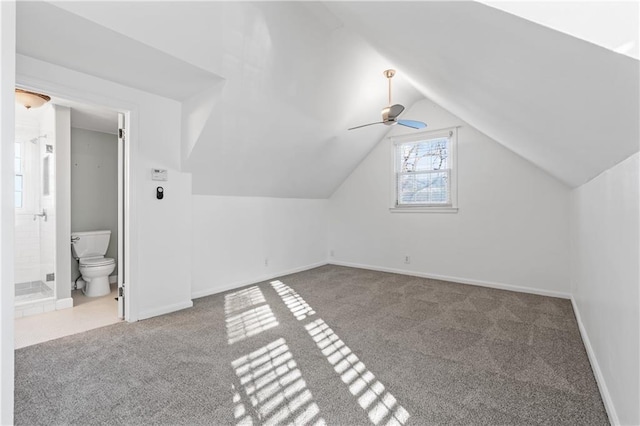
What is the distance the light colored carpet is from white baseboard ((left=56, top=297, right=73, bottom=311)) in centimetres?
107

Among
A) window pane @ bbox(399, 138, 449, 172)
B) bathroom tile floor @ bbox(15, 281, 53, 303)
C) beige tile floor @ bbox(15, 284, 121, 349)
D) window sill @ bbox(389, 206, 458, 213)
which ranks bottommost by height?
beige tile floor @ bbox(15, 284, 121, 349)

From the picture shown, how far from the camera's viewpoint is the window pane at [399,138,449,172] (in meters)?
4.78

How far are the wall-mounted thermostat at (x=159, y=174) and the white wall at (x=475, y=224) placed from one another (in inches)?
133

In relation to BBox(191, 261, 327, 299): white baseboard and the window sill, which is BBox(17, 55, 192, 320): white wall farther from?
the window sill

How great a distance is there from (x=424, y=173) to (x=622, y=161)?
11.5 feet

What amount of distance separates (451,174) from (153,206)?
13.4 feet

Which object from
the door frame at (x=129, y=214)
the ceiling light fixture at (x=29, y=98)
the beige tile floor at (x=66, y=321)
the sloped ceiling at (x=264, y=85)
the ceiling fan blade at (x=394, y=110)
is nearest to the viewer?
the sloped ceiling at (x=264, y=85)

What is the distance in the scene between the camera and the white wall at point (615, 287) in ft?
4.19

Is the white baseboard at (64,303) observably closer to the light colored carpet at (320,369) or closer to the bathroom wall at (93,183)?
the bathroom wall at (93,183)

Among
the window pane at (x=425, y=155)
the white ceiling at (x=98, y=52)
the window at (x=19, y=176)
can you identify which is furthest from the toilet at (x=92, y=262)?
the window pane at (x=425, y=155)

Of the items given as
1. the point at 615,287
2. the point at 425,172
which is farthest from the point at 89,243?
the point at 615,287

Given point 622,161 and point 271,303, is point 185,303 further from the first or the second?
point 622,161

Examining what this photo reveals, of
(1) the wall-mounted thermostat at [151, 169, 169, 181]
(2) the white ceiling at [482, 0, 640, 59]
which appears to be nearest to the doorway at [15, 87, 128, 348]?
(1) the wall-mounted thermostat at [151, 169, 169, 181]

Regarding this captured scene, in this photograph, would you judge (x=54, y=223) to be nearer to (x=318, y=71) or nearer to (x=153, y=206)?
(x=153, y=206)
